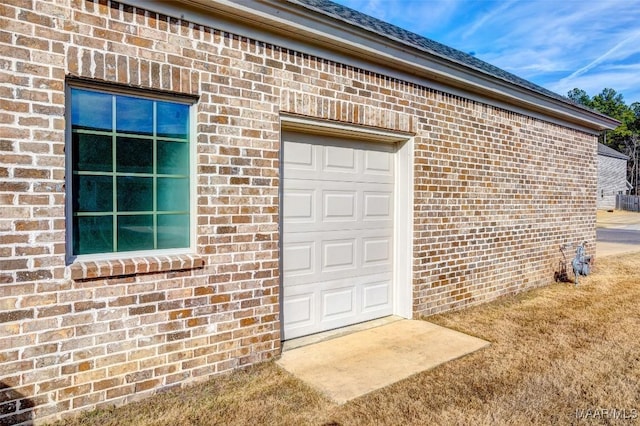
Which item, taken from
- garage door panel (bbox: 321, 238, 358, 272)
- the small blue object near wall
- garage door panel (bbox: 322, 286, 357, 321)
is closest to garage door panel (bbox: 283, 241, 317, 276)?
garage door panel (bbox: 321, 238, 358, 272)

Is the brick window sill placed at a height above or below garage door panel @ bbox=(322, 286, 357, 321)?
above

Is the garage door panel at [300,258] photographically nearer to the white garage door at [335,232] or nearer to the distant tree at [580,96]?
the white garage door at [335,232]

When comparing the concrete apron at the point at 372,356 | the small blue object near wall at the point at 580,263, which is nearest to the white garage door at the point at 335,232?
the concrete apron at the point at 372,356

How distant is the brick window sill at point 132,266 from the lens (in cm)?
290

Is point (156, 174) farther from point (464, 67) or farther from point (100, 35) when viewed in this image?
point (464, 67)

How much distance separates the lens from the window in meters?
3.02

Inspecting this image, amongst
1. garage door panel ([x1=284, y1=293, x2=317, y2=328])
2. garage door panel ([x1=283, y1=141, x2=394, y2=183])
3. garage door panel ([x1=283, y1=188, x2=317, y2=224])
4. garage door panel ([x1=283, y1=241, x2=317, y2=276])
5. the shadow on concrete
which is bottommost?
the shadow on concrete

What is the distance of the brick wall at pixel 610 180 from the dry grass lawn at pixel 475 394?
3659 cm

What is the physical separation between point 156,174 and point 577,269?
726cm

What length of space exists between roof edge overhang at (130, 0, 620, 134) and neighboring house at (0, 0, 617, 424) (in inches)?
0.8

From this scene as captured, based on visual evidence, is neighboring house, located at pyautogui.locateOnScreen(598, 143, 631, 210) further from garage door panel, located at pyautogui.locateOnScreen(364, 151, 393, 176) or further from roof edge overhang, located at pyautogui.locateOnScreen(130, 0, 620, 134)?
garage door panel, located at pyautogui.locateOnScreen(364, 151, 393, 176)

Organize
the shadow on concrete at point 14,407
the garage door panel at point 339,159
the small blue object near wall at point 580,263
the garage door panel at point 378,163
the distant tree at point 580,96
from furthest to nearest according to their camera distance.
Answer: the distant tree at point 580,96
the small blue object near wall at point 580,263
the garage door panel at point 378,163
the garage door panel at point 339,159
the shadow on concrete at point 14,407

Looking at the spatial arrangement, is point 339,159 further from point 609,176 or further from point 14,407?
point 609,176

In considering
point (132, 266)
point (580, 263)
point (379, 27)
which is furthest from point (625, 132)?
point (132, 266)
